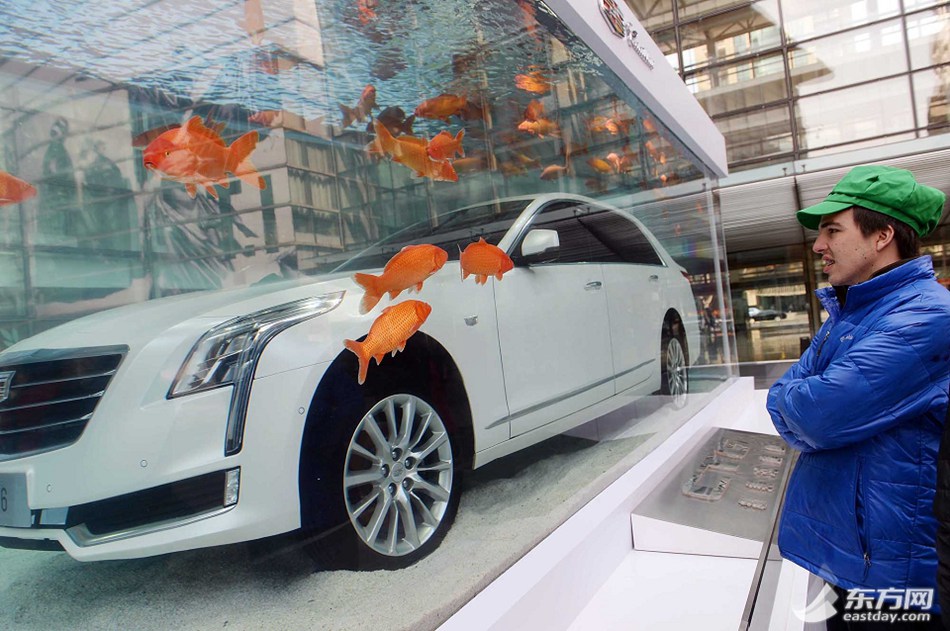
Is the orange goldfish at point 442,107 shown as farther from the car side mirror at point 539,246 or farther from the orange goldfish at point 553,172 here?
the orange goldfish at point 553,172

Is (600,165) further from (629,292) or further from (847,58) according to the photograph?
(847,58)

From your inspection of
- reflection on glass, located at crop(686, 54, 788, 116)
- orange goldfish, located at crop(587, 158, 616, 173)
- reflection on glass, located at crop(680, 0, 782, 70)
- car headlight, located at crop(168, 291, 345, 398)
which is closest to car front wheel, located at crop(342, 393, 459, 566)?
car headlight, located at crop(168, 291, 345, 398)

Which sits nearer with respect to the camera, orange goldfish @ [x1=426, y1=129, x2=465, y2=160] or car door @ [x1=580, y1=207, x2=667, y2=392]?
orange goldfish @ [x1=426, y1=129, x2=465, y2=160]

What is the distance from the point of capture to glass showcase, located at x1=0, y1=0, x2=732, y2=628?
3.84ft

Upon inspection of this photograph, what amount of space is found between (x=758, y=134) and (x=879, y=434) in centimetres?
1560

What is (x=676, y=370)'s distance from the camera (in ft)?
14.6

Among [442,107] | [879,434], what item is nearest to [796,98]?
[442,107]

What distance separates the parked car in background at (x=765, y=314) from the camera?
1346cm

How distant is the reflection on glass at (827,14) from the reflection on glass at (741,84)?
0.73m

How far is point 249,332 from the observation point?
1.42 metres

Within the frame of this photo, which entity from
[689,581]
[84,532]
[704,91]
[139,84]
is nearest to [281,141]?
[139,84]

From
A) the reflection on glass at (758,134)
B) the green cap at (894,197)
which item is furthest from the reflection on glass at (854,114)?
the green cap at (894,197)

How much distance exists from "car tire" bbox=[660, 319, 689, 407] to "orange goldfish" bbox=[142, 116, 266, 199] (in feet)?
10.8

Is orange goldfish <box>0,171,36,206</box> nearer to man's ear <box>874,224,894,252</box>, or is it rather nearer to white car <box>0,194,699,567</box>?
white car <box>0,194,699,567</box>
